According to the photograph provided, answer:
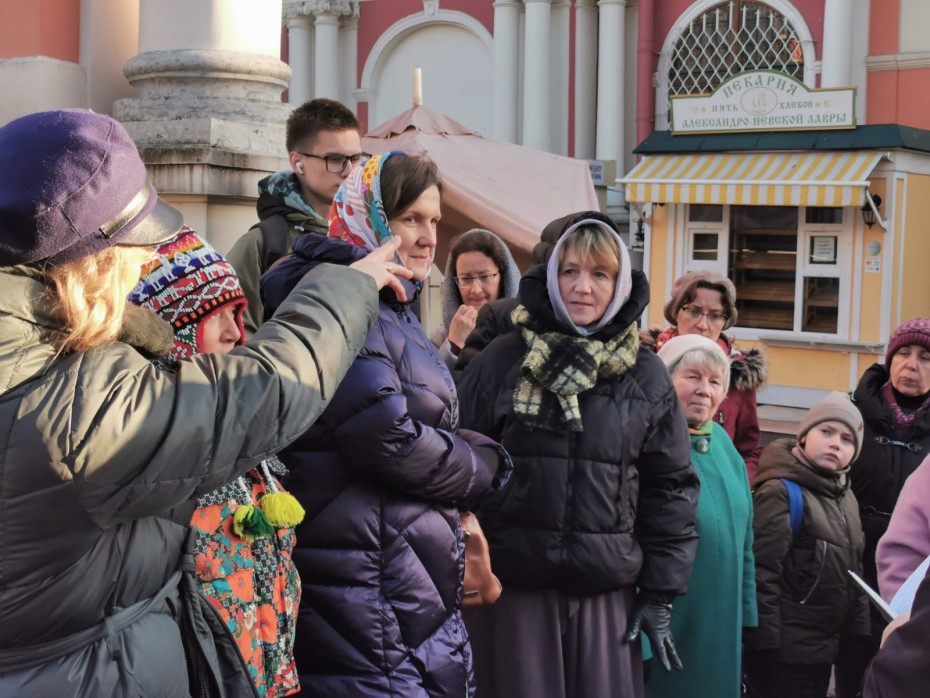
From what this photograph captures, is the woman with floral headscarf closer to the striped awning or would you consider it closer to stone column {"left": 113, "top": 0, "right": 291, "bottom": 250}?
stone column {"left": 113, "top": 0, "right": 291, "bottom": 250}

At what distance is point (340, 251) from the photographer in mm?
2396

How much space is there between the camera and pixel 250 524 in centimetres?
214

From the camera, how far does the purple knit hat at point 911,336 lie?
437 cm

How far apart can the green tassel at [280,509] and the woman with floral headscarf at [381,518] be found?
216 millimetres

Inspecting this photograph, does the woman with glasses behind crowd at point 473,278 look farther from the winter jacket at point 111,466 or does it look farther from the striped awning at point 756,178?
the striped awning at point 756,178

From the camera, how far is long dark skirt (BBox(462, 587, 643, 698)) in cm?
309

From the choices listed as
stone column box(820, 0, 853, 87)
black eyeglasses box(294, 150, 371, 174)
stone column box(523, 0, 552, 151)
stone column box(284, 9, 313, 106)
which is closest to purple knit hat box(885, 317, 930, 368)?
black eyeglasses box(294, 150, 371, 174)

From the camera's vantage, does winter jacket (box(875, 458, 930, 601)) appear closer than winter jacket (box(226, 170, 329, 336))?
Yes

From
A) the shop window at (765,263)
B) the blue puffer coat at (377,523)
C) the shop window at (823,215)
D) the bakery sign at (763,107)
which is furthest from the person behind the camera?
the shop window at (765,263)

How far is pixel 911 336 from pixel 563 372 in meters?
1.93

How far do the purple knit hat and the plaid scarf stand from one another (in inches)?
67.1

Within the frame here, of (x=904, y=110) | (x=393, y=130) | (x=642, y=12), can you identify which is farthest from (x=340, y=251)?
(x=642, y=12)

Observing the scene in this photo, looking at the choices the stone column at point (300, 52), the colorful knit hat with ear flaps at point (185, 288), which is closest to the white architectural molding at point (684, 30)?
the stone column at point (300, 52)

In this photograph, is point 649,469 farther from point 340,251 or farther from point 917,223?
point 917,223
